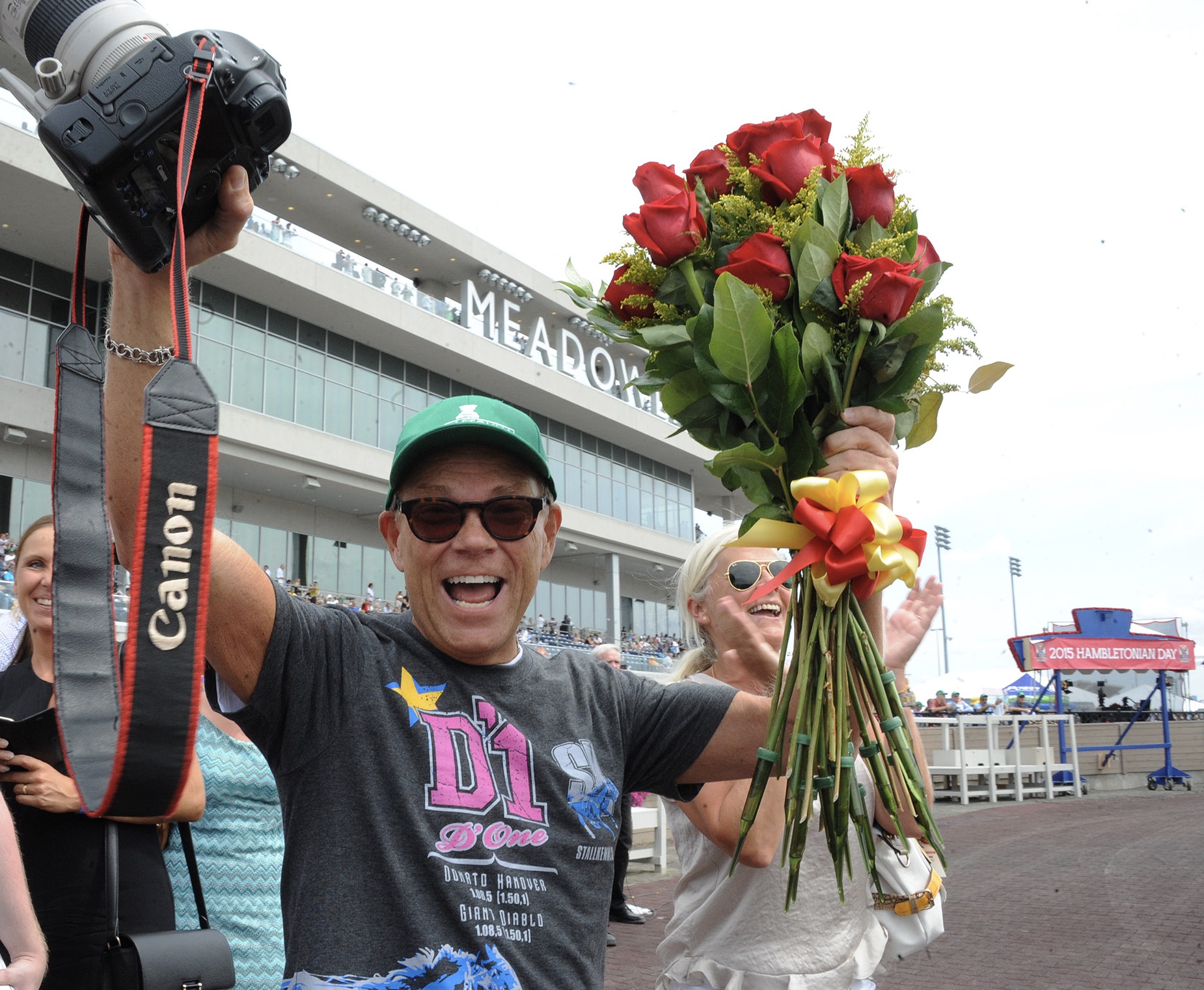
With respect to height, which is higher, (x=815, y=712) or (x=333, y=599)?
(x=333, y=599)

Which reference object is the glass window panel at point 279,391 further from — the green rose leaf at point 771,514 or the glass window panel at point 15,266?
the green rose leaf at point 771,514

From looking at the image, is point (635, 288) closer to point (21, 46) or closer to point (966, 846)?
point (21, 46)

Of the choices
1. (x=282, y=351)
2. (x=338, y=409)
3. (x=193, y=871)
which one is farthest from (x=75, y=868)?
(x=338, y=409)

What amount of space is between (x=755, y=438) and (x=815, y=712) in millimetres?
489

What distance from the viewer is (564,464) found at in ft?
121

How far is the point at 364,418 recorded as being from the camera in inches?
1193

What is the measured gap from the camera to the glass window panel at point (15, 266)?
2395 centimetres

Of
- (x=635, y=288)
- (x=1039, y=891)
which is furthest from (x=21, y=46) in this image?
(x=1039, y=891)

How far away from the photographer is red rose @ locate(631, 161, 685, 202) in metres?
2.05

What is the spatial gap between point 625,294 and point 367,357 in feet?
97.6

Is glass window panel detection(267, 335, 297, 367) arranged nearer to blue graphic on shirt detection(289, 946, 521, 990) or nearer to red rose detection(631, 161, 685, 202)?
red rose detection(631, 161, 685, 202)

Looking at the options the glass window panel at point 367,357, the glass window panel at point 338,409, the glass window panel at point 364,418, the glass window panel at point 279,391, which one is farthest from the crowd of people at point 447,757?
the glass window panel at point 367,357

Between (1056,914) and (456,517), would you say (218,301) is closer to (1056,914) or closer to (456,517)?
(1056,914)

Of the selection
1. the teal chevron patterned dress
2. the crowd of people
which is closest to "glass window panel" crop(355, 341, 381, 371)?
the teal chevron patterned dress
